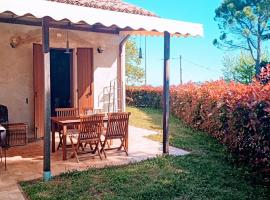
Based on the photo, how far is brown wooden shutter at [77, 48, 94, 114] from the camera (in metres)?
12.4

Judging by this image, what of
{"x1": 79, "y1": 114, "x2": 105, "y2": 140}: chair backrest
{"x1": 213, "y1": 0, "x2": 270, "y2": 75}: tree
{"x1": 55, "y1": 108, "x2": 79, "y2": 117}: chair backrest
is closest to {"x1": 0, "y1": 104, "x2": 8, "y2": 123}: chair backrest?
{"x1": 55, "y1": 108, "x2": 79, "y2": 117}: chair backrest

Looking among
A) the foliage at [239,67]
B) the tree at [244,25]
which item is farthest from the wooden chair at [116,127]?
the tree at [244,25]

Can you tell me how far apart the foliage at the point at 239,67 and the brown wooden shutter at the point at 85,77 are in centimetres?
1774

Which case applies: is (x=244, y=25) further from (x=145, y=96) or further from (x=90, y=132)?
(x=90, y=132)

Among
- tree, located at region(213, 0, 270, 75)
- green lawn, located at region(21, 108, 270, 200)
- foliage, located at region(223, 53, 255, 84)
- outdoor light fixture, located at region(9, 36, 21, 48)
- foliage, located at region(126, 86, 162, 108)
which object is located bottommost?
green lawn, located at region(21, 108, 270, 200)

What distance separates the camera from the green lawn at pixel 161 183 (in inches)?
249

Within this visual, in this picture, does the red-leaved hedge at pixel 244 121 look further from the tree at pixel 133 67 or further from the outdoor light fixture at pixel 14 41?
the tree at pixel 133 67

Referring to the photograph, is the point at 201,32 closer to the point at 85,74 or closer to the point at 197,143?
the point at 197,143

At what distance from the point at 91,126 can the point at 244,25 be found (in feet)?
91.7

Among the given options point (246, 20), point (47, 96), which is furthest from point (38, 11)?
point (246, 20)

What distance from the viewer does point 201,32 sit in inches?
373

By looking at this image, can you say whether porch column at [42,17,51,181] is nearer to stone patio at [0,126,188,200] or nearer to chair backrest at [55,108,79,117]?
stone patio at [0,126,188,200]

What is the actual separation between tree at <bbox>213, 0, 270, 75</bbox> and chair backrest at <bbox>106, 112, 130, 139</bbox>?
2432 centimetres

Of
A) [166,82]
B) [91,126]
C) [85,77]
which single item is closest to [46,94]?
[91,126]
